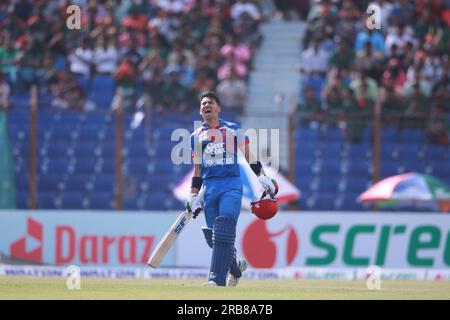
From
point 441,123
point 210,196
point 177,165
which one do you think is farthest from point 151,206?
point 210,196

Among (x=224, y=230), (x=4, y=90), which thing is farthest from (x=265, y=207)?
(x=4, y=90)

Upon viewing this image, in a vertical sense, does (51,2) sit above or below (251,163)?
above

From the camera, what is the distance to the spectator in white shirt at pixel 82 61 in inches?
1096

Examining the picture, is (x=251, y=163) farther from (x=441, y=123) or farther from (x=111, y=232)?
(x=441, y=123)

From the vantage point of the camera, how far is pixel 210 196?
15.0 meters

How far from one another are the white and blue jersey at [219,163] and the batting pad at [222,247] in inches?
10.5

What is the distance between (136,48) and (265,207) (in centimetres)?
1335

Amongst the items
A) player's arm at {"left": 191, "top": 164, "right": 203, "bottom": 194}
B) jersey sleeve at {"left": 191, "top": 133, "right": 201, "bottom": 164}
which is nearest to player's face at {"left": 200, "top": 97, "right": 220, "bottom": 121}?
jersey sleeve at {"left": 191, "top": 133, "right": 201, "bottom": 164}

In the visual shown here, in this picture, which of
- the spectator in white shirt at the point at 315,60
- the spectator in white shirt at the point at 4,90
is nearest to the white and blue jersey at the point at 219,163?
the spectator in white shirt at the point at 4,90

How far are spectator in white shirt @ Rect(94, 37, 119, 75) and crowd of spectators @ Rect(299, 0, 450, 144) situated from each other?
425 cm

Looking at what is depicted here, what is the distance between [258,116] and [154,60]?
329 centimetres

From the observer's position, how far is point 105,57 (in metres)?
27.9

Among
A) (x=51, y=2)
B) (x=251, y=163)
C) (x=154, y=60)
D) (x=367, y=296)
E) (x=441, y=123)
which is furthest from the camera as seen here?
(x=51, y=2)

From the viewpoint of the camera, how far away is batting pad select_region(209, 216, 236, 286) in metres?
14.6
